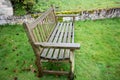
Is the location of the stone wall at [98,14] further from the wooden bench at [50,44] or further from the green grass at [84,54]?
the wooden bench at [50,44]

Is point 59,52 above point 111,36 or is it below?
above

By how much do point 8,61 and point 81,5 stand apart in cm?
439

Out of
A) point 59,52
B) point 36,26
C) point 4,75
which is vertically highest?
point 36,26

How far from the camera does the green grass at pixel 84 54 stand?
10.9 feet

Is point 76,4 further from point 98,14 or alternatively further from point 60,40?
point 60,40

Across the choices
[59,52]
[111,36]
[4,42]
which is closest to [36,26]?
[59,52]

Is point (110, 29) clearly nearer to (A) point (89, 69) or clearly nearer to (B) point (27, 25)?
(A) point (89, 69)

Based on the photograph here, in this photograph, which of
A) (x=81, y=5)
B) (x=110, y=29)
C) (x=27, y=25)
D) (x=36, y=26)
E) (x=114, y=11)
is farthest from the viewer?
(x=81, y=5)

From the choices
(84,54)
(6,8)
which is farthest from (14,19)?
(84,54)

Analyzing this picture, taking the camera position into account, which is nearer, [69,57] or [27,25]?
[27,25]

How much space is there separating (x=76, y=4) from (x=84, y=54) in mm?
3559

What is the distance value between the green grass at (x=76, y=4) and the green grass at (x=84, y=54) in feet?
3.66

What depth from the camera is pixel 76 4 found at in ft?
22.2

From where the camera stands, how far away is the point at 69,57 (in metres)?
2.72
